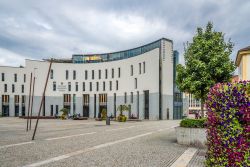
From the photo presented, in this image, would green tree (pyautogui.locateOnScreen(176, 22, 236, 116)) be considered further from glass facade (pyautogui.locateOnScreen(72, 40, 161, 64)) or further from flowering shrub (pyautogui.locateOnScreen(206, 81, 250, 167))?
glass facade (pyautogui.locateOnScreen(72, 40, 161, 64))

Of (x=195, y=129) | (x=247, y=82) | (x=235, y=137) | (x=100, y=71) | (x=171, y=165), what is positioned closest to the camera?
(x=235, y=137)

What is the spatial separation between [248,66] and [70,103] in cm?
5817

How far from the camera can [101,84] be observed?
229ft

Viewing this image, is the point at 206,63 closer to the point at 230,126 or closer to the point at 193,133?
the point at 193,133

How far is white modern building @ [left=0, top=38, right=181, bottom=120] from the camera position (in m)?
54.0

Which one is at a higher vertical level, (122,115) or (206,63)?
(206,63)

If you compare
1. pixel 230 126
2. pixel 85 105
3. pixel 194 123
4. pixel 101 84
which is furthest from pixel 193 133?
pixel 85 105

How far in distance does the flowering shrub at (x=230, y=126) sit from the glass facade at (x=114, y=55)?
50.1m

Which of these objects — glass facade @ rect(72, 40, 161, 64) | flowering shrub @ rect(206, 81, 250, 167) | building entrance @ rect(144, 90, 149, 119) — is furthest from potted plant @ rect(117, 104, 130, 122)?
flowering shrub @ rect(206, 81, 250, 167)

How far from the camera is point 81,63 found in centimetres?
7338

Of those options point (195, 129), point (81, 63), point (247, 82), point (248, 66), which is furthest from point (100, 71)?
point (247, 82)

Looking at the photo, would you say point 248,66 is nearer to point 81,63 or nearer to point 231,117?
point 231,117

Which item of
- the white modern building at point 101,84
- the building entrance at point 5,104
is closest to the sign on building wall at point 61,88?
the white modern building at point 101,84

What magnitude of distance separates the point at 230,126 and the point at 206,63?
39.5ft
